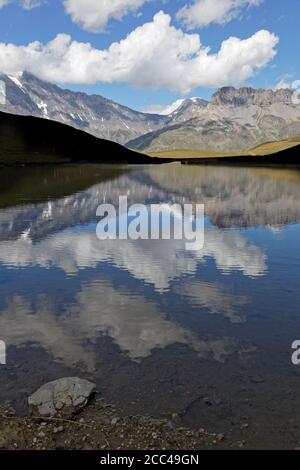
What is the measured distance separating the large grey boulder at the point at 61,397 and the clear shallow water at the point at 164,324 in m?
0.71

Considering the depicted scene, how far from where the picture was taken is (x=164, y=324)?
19.8 meters

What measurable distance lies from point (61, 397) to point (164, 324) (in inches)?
300

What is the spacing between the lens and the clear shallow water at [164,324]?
13602 mm

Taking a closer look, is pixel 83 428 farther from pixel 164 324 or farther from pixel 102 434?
pixel 164 324

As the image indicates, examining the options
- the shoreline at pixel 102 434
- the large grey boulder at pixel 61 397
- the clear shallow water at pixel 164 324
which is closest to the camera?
the shoreline at pixel 102 434

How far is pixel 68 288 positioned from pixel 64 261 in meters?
6.42

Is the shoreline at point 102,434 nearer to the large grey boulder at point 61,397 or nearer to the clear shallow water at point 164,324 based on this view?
the large grey boulder at point 61,397

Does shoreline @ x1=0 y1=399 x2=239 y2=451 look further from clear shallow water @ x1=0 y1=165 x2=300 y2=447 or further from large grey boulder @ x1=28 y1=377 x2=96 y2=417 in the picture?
clear shallow water @ x1=0 y1=165 x2=300 y2=447

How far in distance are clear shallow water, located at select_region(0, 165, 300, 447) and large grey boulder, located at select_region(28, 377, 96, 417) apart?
709 mm

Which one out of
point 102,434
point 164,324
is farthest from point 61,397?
point 164,324

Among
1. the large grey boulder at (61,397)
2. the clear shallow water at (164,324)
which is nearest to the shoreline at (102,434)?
the large grey boulder at (61,397)

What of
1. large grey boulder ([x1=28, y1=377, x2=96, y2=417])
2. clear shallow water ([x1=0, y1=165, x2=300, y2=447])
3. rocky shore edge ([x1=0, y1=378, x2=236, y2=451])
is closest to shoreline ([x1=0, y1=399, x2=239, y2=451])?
rocky shore edge ([x1=0, y1=378, x2=236, y2=451])

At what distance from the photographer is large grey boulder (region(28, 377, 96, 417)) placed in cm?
1261

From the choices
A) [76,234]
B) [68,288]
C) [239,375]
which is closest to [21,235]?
[76,234]
